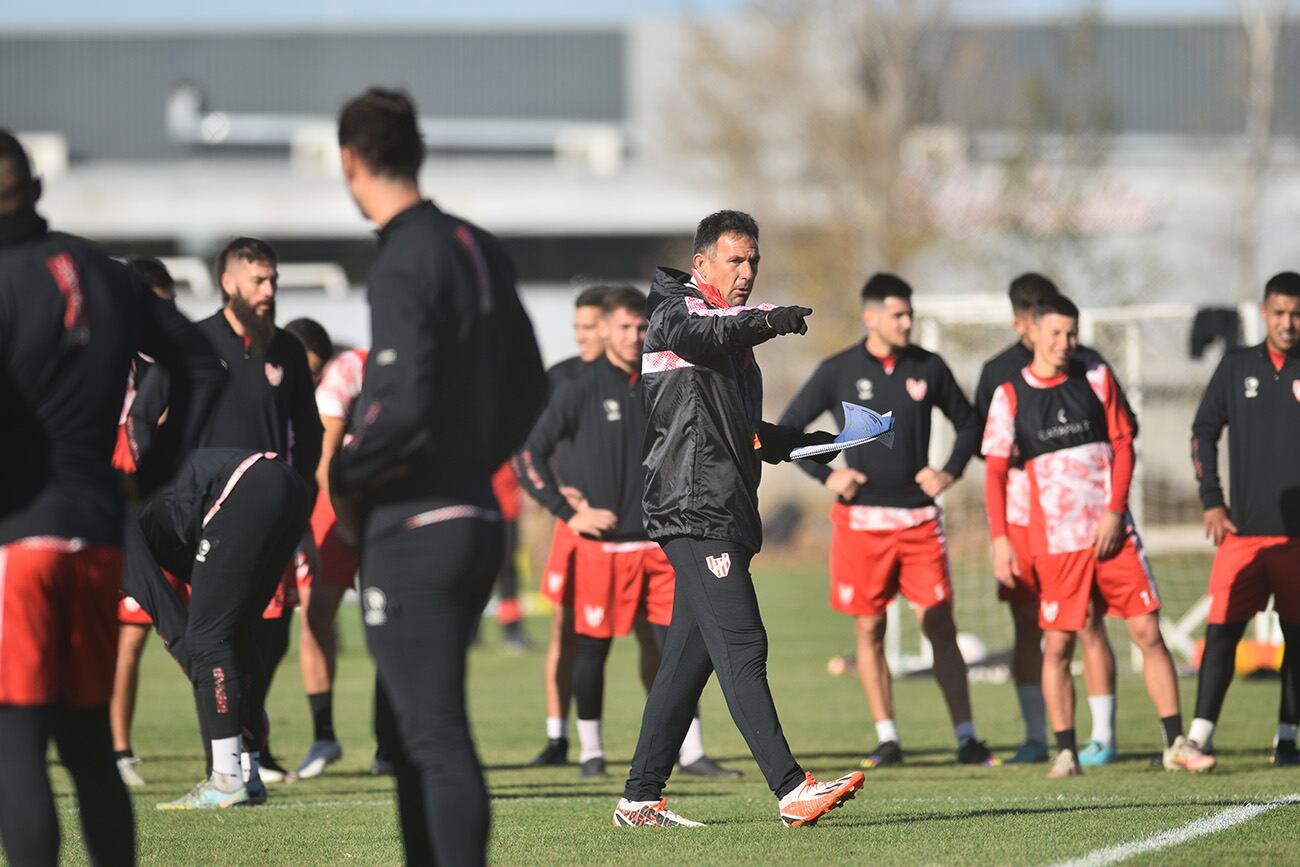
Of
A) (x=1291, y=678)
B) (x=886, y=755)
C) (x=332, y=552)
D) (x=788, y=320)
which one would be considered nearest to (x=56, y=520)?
(x=788, y=320)

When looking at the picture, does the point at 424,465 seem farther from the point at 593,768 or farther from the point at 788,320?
the point at 593,768

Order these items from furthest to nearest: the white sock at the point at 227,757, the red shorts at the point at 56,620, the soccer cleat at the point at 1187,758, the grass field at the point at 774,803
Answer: the soccer cleat at the point at 1187,758, the white sock at the point at 227,757, the grass field at the point at 774,803, the red shorts at the point at 56,620

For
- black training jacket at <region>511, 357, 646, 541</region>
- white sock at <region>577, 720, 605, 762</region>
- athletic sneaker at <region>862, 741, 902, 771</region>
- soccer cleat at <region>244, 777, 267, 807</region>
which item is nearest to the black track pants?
soccer cleat at <region>244, 777, 267, 807</region>

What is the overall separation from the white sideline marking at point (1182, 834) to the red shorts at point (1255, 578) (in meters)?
1.71

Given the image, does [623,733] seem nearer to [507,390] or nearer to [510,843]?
[510,843]

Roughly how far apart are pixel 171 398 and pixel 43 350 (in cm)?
57

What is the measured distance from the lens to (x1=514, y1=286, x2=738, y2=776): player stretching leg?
9.58 m

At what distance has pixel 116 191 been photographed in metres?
42.9

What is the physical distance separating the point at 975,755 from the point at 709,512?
140 inches

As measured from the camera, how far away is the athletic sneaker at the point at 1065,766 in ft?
29.2

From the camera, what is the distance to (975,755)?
31.3 feet

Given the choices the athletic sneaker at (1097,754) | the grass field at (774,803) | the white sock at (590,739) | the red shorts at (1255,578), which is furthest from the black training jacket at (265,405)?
the red shorts at (1255,578)

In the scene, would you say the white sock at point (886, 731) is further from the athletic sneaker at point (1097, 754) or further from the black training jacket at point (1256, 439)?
the black training jacket at point (1256, 439)

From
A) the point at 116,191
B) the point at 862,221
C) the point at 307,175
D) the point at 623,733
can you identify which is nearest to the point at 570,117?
the point at 307,175
